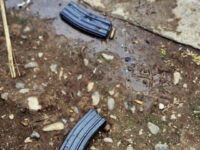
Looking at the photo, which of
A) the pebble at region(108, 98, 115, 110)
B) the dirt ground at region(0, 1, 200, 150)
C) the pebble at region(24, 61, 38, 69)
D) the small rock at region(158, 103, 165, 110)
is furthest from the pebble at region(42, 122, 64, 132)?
the small rock at region(158, 103, 165, 110)

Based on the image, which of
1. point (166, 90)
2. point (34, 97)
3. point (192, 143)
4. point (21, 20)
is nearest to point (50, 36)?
point (21, 20)

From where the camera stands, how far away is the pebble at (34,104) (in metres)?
3.12

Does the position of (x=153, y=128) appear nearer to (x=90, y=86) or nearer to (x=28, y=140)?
(x=90, y=86)

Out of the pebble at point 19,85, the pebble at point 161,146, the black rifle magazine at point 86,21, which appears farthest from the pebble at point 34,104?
the pebble at point 161,146

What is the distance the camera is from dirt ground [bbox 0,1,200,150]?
3.08 metres

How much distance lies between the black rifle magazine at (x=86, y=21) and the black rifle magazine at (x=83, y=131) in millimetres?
931

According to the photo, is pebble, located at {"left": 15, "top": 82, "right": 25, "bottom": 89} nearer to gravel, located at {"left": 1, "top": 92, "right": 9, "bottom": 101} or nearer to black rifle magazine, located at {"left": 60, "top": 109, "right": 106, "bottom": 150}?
gravel, located at {"left": 1, "top": 92, "right": 9, "bottom": 101}

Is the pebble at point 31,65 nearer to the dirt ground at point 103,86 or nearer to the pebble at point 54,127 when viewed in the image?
the dirt ground at point 103,86

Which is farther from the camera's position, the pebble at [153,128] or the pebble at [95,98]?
the pebble at [95,98]

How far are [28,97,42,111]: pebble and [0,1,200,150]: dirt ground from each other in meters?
0.02

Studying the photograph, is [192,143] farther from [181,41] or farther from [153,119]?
[181,41]

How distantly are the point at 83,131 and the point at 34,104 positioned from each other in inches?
21.0

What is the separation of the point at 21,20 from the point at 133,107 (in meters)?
1.58

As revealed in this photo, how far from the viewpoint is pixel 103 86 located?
3326 mm
